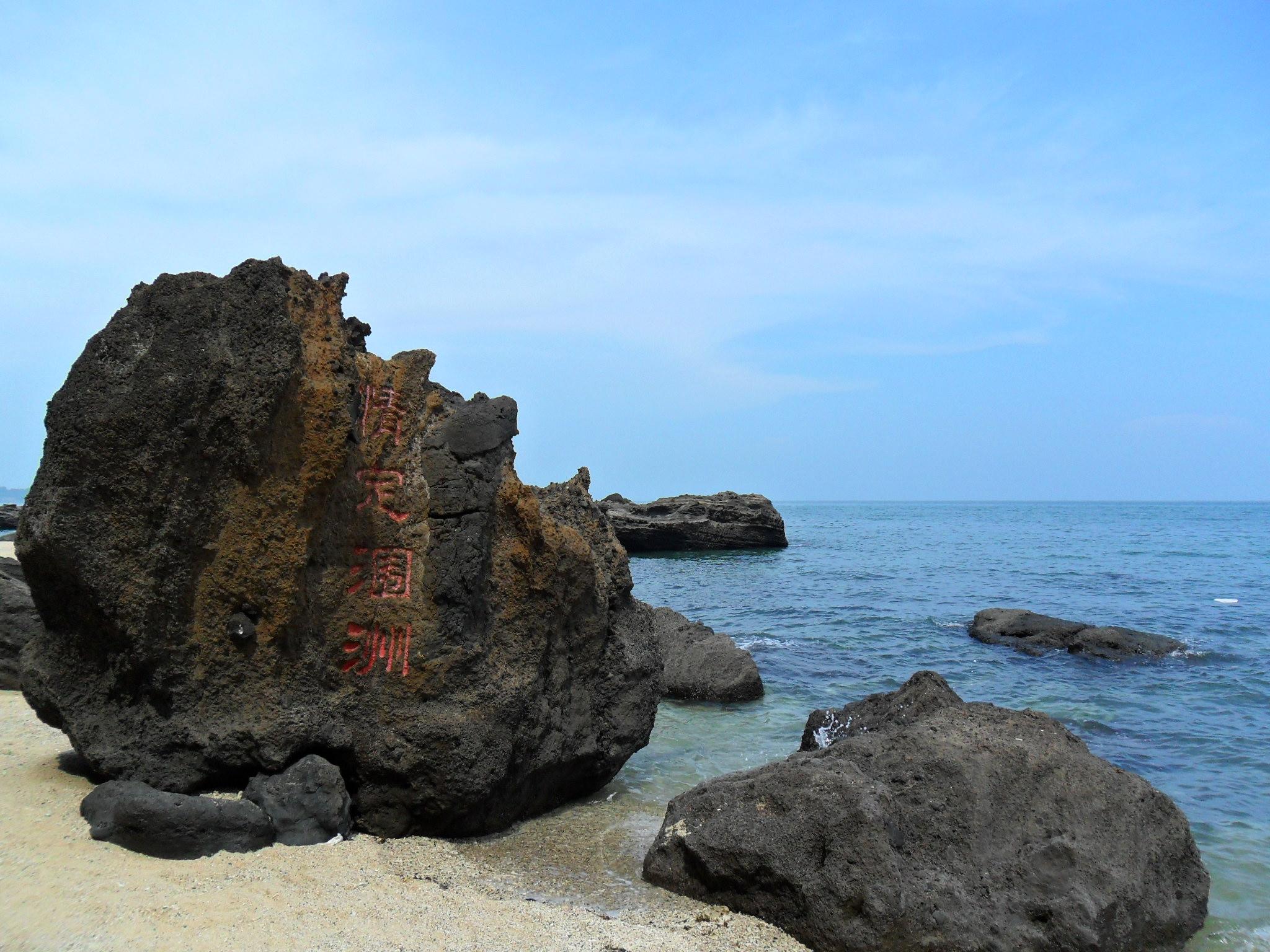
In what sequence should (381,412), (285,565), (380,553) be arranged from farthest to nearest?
(381,412) < (380,553) < (285,565)

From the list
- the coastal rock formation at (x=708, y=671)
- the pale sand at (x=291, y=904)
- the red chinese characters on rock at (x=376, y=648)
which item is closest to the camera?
the pale sand at (x=291, y=904)

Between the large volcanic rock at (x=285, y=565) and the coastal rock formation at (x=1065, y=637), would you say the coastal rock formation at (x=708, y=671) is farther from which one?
the coastal rock formation at (x=1065, y=637)

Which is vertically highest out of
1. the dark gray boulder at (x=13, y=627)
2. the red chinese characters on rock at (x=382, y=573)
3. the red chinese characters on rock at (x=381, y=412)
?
the red chinese characters on rock at (x=381, y=412)

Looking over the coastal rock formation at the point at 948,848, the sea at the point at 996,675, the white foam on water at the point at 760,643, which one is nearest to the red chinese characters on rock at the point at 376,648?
the sea at the point at 996,675

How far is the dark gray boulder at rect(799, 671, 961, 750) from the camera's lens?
7.01 meters

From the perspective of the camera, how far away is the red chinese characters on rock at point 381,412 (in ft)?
20.2

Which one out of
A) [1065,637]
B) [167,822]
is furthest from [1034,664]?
[167,822]

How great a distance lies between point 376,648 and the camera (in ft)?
19.3

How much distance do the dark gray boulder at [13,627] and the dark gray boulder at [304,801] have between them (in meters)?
4.62

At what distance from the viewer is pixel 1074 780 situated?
567 centimetres

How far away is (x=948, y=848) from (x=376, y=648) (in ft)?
11.5

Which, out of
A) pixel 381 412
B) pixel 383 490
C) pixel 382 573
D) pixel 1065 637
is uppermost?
pixel 381 412

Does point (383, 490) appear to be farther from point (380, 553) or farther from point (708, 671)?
point (708, 671)

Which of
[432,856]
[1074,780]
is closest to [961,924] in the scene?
[1074,780]
